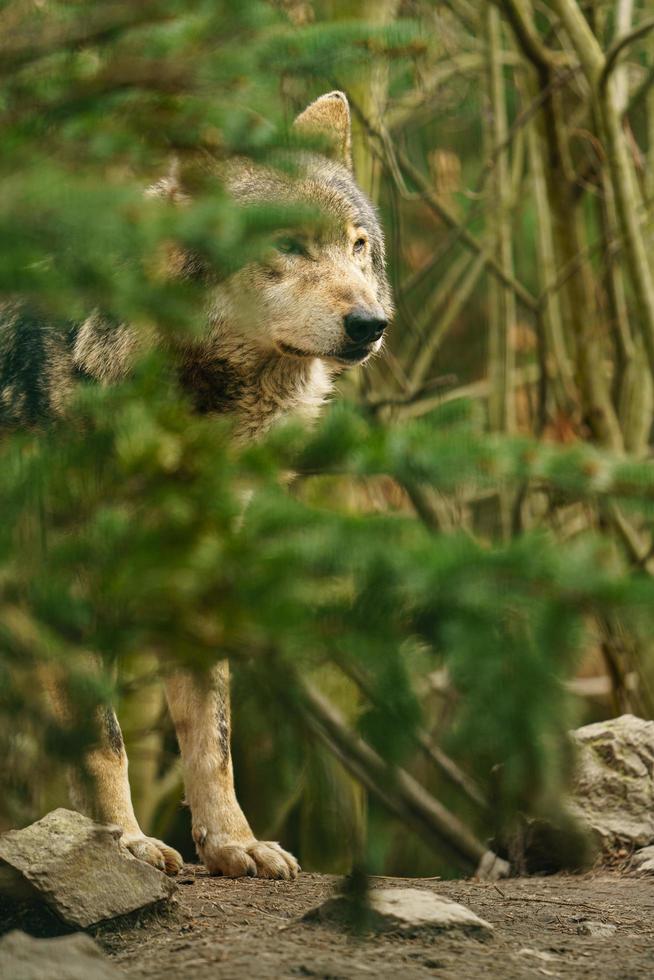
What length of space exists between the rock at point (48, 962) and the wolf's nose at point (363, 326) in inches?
88.6

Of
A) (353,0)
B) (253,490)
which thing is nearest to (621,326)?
(353,0)

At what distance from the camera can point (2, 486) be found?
1876 millimetres

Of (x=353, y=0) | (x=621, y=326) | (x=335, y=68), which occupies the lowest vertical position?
(x=621, y=326)

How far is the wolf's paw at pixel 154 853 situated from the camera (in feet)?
12.5

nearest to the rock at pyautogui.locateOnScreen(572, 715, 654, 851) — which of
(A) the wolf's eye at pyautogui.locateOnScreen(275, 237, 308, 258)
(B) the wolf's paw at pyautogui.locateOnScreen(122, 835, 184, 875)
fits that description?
(B) the wolf's paw at pyautogui.locateOnScreen(122, 835, 184, 875)

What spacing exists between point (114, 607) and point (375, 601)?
1.28 ft

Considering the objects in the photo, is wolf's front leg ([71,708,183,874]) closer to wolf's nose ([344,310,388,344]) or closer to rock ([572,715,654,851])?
wolf's nose ([344,310,388,344])

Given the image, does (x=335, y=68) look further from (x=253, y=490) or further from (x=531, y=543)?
(x=531, y=543)

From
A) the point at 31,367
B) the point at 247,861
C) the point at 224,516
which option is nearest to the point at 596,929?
the point at 247,861

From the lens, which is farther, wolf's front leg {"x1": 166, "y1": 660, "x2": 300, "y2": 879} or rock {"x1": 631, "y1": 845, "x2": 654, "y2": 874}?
rock {"x1": 631, "y1": 845, "x2": 654, "y2": 874}

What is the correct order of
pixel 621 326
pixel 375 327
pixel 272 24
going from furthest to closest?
pixel 621 326
pixel 375 327
pixel 272 24

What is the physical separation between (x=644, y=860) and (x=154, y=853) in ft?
6.20

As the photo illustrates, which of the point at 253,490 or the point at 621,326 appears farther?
the point at 621,326

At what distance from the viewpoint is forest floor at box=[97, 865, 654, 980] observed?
273 centimetres
